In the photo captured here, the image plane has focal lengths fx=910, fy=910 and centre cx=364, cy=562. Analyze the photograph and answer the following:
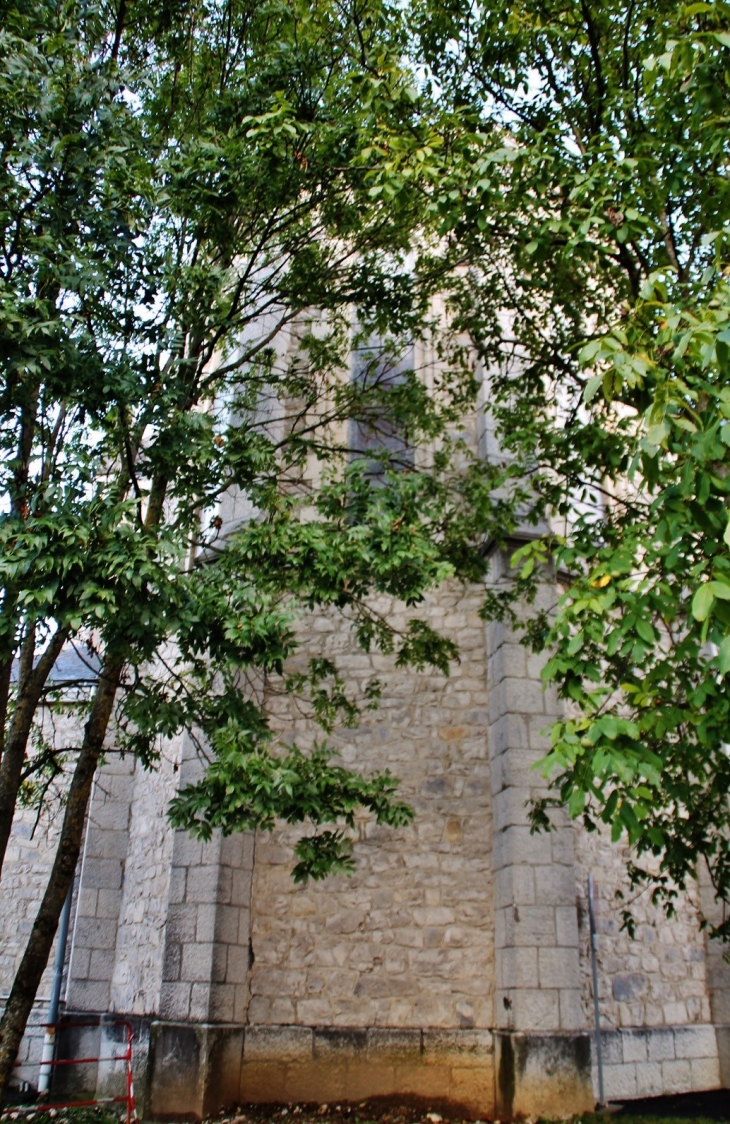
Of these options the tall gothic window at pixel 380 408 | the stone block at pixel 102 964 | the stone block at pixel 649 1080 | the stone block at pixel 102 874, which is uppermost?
the tall gothic window at pixel 380 408

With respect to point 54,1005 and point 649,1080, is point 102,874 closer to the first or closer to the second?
point 54,1005

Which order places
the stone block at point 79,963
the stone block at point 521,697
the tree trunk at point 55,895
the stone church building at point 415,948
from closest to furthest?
1. the tree trunk at point 55,895
2. the stone church building at point 415,948
3. the stone block at point 521,697
4. the stone block at point 79,963

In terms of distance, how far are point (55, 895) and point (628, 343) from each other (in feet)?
15.0

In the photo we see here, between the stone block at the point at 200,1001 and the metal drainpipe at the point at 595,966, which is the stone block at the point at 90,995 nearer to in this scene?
the stone block at the point at 200,1001

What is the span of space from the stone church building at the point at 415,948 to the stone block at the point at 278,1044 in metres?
0.02

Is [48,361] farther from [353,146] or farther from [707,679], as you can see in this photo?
[707,679]

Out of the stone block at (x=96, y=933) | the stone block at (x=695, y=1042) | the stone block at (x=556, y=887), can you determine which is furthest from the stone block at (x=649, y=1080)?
the stone block at (x=96, y=933)

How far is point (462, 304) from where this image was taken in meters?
7.52

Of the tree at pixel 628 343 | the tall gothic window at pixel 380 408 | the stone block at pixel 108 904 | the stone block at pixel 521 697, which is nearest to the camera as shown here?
the tree at pixel 628 343

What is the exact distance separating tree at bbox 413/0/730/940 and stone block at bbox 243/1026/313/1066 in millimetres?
2781

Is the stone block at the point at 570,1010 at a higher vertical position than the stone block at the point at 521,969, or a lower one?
lower

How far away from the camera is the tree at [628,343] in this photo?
3.72m

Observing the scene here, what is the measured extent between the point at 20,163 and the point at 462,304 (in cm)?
355

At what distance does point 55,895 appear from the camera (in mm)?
5586
